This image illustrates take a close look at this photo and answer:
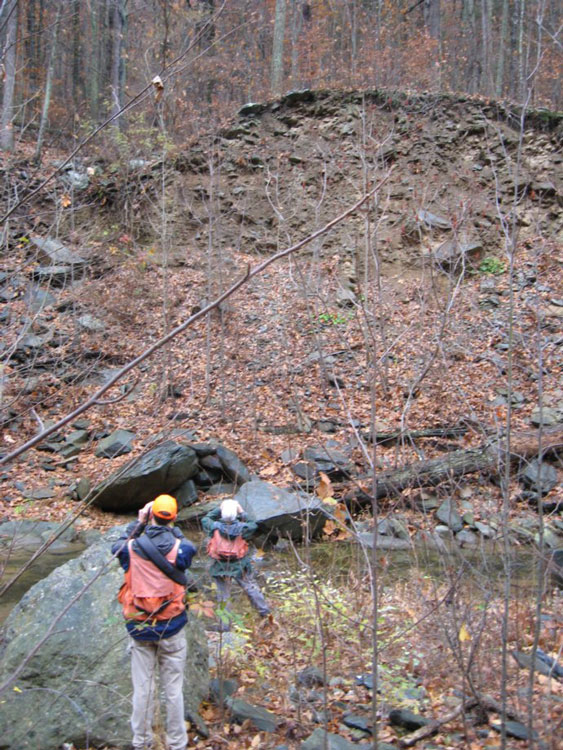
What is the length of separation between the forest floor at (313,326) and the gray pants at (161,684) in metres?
0.59

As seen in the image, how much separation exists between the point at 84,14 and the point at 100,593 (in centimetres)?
2414

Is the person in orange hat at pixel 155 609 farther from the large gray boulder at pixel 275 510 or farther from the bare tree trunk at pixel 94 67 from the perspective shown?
the bare tree trunk at pixel 94 67

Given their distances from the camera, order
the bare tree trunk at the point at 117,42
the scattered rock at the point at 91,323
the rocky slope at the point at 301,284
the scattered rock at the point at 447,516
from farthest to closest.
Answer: the bare tree trunk at the point at 117,42 < the scattered rock at the point at 91,323 < the rocky slope at the point at 301,284 < the scattered rock at the point at 447,516

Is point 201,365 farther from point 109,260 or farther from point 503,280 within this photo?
point 503,280

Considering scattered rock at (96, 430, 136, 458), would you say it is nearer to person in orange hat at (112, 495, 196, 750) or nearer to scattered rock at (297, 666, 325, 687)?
scattered rock at (297, 666, 325, 687)

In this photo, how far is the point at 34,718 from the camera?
4352mm

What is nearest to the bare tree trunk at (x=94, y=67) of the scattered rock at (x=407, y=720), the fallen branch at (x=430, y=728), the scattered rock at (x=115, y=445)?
the scattered rock at (x=115, y=445)

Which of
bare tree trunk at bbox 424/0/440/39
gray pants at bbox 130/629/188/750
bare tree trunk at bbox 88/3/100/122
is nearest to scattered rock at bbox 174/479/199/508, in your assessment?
gray pants at bbox 130/629/188/750

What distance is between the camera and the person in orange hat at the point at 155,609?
155 inches

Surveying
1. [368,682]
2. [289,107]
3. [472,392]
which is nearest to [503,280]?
[472,392]

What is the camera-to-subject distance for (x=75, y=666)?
4.61 m

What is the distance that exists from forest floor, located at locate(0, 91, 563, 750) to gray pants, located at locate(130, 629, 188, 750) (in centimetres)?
59

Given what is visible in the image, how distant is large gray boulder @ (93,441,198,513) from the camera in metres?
10.6

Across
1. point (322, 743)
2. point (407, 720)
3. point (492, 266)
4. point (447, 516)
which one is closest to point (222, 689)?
point (322, 743)
